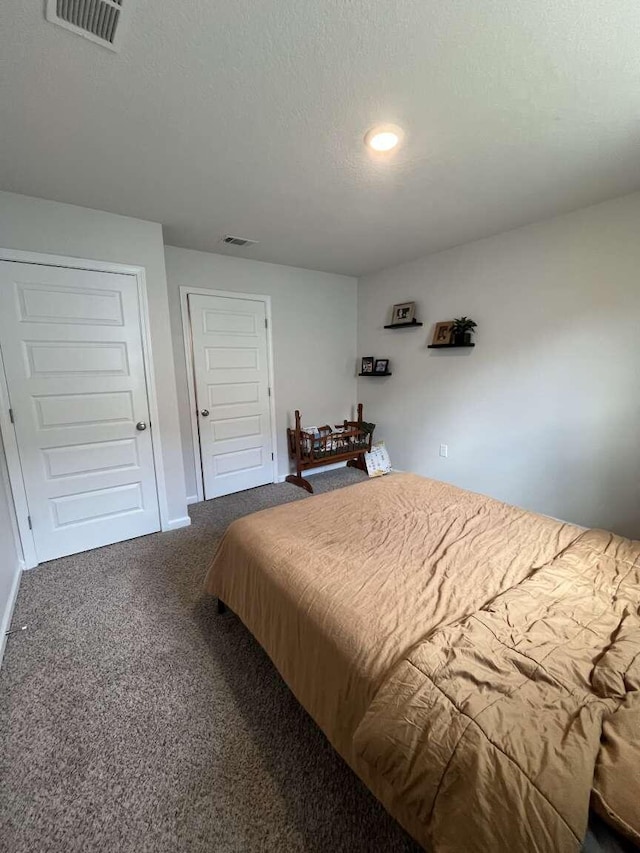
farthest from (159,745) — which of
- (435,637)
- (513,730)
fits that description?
(513,730)

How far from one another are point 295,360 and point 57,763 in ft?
11.4

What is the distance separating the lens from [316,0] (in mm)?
1020

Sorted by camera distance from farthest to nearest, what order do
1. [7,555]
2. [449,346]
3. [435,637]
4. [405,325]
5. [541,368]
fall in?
[405,325] < [449,346] < [541,368] < [7,555] < [435,637]

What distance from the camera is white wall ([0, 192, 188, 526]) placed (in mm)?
2145

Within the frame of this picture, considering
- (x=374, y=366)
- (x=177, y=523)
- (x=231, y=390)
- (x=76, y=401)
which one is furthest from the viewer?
(x=374, y=366)

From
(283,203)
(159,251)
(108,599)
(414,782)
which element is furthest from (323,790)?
(159,251)

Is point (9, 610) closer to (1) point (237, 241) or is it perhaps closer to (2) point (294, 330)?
(1) point (237, 241)

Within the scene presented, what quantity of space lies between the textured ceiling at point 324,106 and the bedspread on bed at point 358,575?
187 cm

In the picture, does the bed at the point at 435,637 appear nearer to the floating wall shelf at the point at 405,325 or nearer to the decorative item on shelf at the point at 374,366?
the floating wall shelf at the point at 405,325

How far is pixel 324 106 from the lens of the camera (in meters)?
1.42

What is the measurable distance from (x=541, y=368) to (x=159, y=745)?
10.7ft

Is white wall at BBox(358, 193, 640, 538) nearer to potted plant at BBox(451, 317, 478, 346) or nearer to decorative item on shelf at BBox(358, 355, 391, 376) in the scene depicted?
potted plant at BBox(451, 317, 478, 346)

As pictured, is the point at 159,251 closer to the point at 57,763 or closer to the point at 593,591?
the point at 57,763

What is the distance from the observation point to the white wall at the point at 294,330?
3.22 meters
